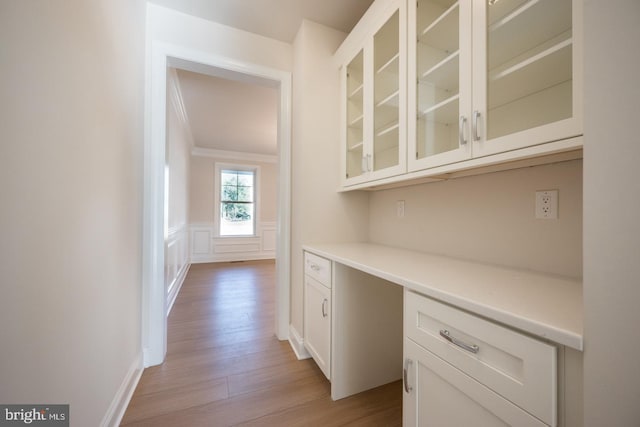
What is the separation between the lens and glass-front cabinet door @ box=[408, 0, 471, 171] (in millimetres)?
Answer: 989

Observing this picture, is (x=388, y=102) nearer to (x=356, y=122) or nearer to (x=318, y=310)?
(x=356, y=122)

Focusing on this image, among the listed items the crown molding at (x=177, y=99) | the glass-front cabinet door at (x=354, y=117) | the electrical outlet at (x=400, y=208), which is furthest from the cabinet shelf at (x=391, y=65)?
the crown molding at (x=177, y=99)

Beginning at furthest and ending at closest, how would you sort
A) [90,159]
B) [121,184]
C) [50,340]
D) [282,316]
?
[282,316]
[121,184]
[90,159]
[50,340]

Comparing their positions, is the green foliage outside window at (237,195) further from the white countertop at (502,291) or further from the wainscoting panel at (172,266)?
the white countertop at (502,291)

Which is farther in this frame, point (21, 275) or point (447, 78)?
point (447, 78)

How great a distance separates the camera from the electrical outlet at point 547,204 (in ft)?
3.15

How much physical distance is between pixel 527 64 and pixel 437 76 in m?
0.38

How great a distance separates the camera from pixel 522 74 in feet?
2.92

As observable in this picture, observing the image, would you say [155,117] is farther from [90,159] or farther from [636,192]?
[636,192]

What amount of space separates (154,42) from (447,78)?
2.01 metres

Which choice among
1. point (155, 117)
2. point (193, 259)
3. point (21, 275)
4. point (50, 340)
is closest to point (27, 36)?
point (21, 275)

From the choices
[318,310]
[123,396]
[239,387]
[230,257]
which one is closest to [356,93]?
[318,310]

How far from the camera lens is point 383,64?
1551mm

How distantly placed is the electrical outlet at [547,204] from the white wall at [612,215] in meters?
0.61
